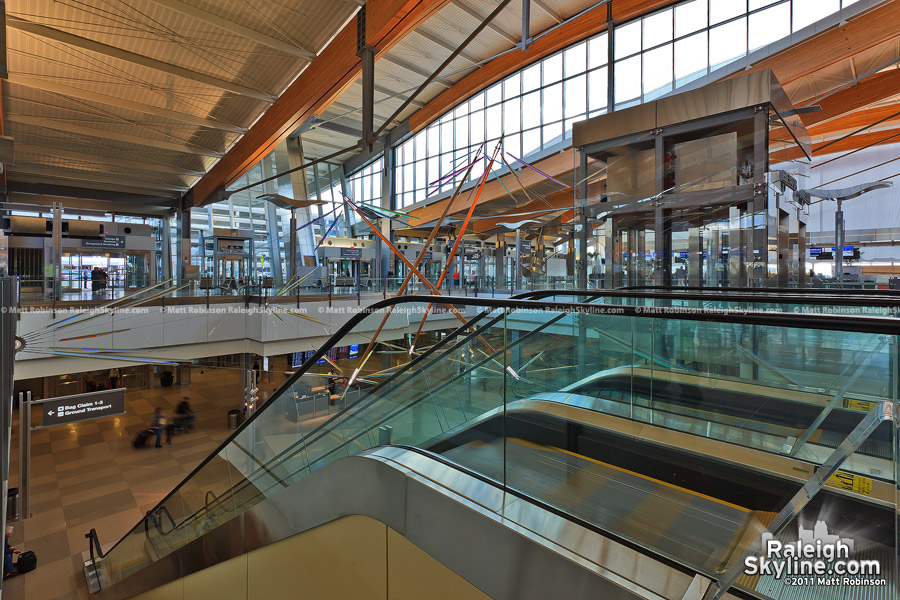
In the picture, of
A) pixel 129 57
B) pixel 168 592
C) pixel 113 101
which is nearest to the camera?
pixel 168 592

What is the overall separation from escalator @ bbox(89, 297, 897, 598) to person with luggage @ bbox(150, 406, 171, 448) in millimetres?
10956

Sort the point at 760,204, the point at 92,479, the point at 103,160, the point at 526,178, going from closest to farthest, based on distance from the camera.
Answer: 1. the point at 760,204
2. the point at 92,479
3. the point at 103,160
4. the point at 526,178

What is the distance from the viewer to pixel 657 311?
158 centimetres

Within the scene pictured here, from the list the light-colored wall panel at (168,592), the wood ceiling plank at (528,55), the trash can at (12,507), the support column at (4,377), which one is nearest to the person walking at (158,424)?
the trash can at (12,507)

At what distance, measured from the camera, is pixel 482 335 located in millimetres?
2609

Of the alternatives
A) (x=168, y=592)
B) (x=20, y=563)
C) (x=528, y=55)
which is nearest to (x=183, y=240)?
(x=20, y=563)

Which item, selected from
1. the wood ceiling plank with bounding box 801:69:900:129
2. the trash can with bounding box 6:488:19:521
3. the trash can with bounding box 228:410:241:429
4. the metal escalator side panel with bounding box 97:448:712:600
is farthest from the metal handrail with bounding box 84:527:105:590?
the wood ceiling plank with bounding box 801:69:900:129

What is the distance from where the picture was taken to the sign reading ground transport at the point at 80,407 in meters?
7.89

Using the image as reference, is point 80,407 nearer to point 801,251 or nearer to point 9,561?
point 9,561

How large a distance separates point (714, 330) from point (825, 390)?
0.45 meters

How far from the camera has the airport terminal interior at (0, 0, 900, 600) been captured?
1555 mm

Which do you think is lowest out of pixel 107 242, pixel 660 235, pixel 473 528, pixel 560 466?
pixel 473 528

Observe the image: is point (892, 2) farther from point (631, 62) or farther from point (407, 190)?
point (407, 190)

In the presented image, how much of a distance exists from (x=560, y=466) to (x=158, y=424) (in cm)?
1484
